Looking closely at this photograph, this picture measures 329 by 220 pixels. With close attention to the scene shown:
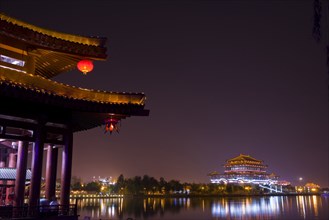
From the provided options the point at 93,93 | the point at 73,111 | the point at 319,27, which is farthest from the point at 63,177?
the point at 319,27

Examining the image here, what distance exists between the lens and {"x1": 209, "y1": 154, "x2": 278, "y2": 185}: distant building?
168125 millimetres

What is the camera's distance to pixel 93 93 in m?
16.3

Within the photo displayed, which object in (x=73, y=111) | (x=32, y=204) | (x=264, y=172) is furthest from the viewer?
(x=264, y=172)

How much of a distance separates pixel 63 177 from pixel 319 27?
13.1 metres

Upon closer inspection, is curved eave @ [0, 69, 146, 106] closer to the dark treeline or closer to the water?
the water

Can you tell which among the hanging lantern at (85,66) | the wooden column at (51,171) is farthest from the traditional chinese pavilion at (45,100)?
the hanging lantern at (85,66)

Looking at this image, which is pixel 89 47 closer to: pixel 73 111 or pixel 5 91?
pixel 73 111

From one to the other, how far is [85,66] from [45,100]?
3.91 m

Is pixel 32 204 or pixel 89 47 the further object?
pixel 89 47

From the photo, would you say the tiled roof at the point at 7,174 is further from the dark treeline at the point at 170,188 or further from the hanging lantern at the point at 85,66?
the dark treeline at the point at 170,188

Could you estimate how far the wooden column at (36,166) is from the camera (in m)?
14.3

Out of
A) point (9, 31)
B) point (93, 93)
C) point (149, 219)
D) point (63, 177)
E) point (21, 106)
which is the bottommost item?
point (149, 219)

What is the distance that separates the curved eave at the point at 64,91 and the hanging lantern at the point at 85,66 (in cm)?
189

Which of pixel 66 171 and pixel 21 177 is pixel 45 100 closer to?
pixel 66 171
